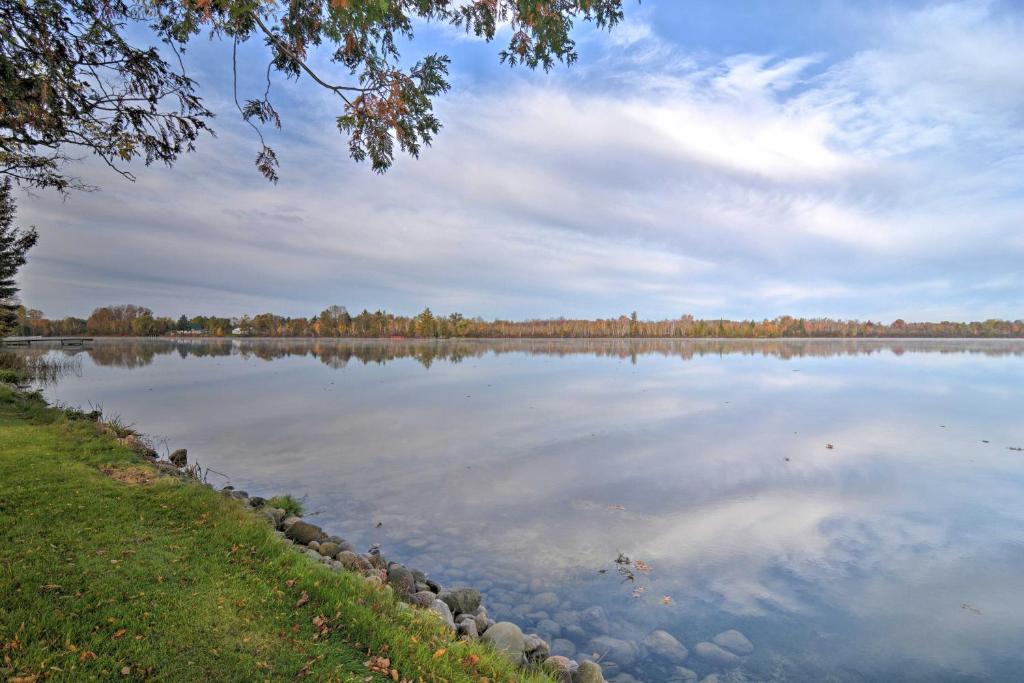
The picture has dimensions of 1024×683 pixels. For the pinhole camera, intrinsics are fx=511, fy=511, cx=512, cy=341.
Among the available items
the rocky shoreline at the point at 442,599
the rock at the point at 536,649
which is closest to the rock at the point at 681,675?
the rocky shoreline at the point at 442,599

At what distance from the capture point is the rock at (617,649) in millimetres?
5578

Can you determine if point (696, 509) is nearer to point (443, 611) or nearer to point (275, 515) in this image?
point (443, 611)

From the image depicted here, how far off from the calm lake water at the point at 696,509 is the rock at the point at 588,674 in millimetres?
554

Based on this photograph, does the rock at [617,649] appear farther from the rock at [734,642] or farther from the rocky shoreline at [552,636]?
the rock at [734,642]

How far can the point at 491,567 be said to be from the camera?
7754 millimetres

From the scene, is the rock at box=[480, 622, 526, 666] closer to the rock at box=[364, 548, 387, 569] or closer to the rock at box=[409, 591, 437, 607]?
the rock at box=[409, 591, 437, 607]

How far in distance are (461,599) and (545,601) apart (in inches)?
47.1

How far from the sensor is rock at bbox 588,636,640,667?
5.58m

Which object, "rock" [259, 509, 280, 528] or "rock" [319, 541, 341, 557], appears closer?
"rock" [319, 541, 341, 557]

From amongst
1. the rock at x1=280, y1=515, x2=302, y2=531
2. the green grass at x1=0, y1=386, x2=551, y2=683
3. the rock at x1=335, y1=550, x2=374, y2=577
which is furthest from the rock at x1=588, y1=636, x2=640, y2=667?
the rock at x1=280, y1=515, x2=302, y2=531

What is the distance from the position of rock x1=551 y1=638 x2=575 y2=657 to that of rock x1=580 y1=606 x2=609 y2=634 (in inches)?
15.7

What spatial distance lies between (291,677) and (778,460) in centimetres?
1356

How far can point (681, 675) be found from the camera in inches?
210

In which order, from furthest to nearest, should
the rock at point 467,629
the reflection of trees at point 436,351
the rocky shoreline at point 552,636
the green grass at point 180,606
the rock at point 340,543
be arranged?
the reflection of trees at point 436,351 → the rock at point 340,543 → the rock at point 467,629 → the rocky shoreline at point 552,636 → the green grass at point 180,606
